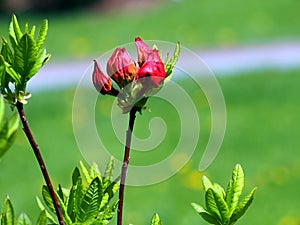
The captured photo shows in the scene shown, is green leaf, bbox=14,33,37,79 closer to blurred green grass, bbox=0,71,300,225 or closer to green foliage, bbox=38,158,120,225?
green foliage, bbox=38,158,120,225

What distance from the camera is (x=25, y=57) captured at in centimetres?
99

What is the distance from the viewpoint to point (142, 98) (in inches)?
39.4

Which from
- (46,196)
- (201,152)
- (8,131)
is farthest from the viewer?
(201,152)

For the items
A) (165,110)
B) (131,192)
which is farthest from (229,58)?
(131,192)

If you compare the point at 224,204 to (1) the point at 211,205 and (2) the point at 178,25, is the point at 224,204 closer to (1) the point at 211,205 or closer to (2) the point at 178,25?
(1) the point at 211,205

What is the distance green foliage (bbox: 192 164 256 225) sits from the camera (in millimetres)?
1048

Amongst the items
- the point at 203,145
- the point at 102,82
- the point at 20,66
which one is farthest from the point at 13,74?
the point at 203,145

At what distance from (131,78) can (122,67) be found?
19 millimetres

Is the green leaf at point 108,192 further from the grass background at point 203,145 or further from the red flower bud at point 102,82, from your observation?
the grass background at point 203,145

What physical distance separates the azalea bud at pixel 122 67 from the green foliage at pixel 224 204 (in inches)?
7.1

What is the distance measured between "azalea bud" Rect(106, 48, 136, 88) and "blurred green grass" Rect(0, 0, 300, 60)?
1024cm

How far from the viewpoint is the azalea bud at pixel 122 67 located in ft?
3.26

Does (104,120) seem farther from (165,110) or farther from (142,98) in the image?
(142,98)

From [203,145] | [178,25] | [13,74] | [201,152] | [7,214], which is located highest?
[178,25]
